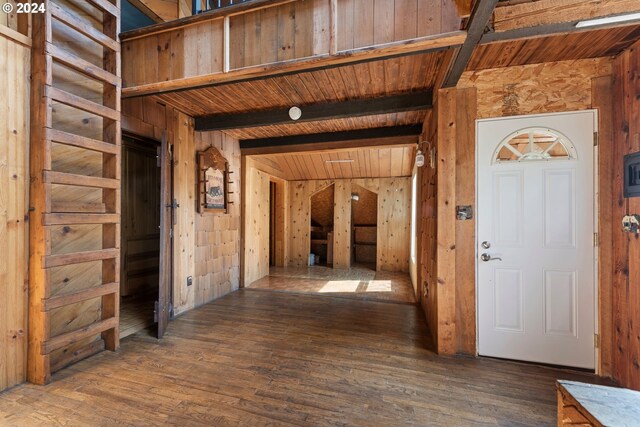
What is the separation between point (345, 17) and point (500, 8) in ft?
3.18

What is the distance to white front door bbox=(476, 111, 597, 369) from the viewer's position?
2098 millimetres

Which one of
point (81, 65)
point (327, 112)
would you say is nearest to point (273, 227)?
point (327, 112)

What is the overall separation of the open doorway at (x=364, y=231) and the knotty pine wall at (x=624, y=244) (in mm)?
5079

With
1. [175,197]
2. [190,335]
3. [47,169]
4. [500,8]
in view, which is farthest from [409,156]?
[47,169]

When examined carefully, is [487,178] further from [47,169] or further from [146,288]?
[146,288]

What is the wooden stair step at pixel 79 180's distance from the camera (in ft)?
6.39

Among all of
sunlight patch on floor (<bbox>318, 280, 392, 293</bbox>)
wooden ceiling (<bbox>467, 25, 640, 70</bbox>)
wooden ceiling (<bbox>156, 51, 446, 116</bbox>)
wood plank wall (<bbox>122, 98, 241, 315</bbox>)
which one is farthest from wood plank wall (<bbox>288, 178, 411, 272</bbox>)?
wooden ceiling (<bbox>467, 25, 640, 70</bbox>)

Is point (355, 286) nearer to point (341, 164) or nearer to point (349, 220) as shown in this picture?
point (349, 220)

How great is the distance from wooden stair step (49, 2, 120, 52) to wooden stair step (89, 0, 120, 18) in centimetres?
19

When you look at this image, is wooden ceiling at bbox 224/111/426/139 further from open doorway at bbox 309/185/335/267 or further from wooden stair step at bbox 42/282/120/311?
open doorway at bbox 309/185/335/267

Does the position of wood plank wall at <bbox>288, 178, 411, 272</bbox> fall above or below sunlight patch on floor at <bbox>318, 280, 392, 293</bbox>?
above

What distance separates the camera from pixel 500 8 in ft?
5.37

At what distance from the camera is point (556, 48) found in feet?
6.40

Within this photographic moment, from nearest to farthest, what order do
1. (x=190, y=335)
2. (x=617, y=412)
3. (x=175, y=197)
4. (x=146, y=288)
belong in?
(x=617, y=412) < (x=190, y=335) < (x=175, y=197) < (x=146, y=288)
